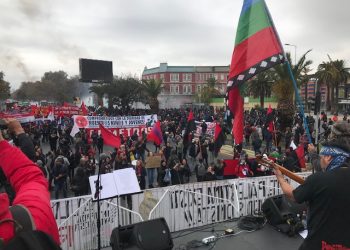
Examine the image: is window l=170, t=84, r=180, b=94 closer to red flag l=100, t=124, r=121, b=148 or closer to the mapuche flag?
red flag l=100, t=124, r=121, b=148

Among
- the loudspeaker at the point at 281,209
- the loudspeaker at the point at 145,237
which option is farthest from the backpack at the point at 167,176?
the loudspeaker at the point at 145,237

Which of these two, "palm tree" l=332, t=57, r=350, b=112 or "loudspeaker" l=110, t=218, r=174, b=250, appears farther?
"palm tree" l=332, t=57, r=350, b=112

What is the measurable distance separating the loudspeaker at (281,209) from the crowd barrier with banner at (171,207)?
3.44 ft

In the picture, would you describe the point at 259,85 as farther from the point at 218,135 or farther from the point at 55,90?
the point at 55,90

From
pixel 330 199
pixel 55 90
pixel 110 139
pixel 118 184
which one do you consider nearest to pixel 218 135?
pixel 110 139

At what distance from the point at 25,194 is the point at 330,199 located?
219cm

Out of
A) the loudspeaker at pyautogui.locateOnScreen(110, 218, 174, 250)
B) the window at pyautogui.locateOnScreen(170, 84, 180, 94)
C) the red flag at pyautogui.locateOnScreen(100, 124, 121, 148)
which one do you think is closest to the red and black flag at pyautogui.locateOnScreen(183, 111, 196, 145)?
the red flag at pyautogui.locateOnScreen(100, 124, 121, 148)

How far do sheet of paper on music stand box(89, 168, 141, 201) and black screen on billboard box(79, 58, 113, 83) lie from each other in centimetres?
5756

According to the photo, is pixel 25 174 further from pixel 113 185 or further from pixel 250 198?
pixel 250 198

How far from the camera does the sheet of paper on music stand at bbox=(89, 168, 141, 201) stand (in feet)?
20.0

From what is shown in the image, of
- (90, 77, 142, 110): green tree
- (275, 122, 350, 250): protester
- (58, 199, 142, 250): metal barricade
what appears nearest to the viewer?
(275, 122, 350, 250): protester

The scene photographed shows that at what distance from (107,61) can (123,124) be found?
50.0m

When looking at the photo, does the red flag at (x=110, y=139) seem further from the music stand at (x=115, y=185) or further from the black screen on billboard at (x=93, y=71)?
the black screen on billboard at (x=93, y=71)

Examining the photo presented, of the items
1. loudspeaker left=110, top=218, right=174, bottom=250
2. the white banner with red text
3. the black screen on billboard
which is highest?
the black screen on billboard
